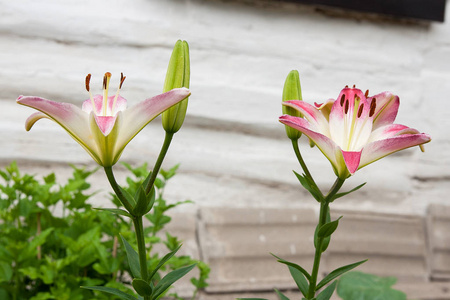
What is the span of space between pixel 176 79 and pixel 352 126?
14 centimetres

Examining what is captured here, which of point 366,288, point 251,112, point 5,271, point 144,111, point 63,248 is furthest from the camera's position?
point 251,112

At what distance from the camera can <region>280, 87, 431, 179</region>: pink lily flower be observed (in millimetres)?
415

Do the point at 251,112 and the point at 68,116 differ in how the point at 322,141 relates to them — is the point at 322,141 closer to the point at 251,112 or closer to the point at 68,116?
the point at 68,116

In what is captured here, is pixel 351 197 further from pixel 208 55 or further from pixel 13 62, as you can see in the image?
pixel 13 62

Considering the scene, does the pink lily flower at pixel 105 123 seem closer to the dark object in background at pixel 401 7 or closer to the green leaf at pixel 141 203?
the green leaf at pixel 141 203

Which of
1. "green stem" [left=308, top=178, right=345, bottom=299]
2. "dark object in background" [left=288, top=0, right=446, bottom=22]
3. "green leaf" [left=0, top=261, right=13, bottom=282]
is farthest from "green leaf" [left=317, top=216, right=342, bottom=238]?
"dark object in background" [left=288, top=0, right=446, bottom=22]

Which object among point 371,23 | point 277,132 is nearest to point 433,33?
point 371,23

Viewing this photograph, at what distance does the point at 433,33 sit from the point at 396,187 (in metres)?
0.47

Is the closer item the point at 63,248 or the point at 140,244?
the point at 140,244

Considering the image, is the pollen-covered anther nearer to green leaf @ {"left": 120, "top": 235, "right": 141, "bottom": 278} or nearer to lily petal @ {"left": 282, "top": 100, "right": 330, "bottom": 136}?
lily petal @ {"left": 282, "top": 100, "right": 330, "bottom": 136}

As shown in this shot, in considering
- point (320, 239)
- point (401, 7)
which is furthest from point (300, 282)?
point (401, 7)

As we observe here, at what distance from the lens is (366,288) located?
124cm

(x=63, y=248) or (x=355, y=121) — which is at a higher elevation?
(x=355, y=121)

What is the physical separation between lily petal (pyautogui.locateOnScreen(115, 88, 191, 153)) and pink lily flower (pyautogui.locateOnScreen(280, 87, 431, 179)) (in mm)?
82
